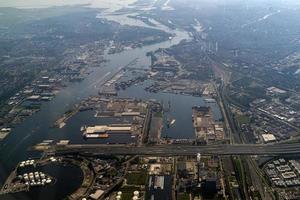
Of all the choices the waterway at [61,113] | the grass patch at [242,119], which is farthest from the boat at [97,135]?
the grass patch at [242,119]

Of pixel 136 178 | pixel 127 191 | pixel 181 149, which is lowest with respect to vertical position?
pixel 127 191

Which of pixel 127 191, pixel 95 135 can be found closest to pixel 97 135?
pixel 95 135

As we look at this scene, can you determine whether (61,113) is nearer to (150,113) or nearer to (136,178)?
(150,113)

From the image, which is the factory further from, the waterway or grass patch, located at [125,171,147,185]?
grass patch, located at [125,171,147,185]

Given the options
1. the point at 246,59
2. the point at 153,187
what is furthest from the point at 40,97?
the point at 246,59

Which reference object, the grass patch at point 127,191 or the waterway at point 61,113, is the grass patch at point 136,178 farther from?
the waterway at point 61,113

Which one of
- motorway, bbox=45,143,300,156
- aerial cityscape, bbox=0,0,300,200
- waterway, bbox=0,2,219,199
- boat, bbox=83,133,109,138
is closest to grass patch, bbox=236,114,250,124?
aerial cityscape, bbox=0,0,300,200

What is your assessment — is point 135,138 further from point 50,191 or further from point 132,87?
point 132,87
